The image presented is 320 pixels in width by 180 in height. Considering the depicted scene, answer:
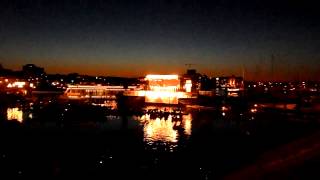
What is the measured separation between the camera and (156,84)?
7150cm

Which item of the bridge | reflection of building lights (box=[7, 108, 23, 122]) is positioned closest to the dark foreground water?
reflection of building lights (box=[7, 108, 23, 122])

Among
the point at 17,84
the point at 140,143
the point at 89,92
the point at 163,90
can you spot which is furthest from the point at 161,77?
the point at 140,143

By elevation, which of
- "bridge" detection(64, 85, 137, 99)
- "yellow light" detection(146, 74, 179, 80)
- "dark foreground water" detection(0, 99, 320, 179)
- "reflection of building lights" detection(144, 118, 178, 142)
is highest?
"yellow light" detection(146, 74, 179, 80)

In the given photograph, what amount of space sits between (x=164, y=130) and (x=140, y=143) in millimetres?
8469

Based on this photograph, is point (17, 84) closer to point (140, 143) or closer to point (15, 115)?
point (15, 115)

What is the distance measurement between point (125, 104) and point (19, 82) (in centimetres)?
4486

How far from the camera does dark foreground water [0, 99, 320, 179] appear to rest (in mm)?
18984

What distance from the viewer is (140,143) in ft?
94.1

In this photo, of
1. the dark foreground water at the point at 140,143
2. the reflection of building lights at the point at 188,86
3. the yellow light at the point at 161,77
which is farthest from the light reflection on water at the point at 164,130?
the yellow light at the point at 161,77

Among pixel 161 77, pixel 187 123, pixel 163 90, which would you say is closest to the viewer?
pixel 187 123

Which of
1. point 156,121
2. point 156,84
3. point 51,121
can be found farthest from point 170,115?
point 156,84

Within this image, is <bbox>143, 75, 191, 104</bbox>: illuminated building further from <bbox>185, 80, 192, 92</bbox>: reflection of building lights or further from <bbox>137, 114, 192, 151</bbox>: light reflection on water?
<bbox>137, 114, 192, 151</bbox>: light reflection on water

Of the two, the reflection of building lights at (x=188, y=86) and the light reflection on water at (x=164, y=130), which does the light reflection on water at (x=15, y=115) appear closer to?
the light reflection on water at (x=164, y=130)

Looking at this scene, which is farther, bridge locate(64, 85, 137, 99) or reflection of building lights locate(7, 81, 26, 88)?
reflection of building lights locate(7, 81, 26, 88)
